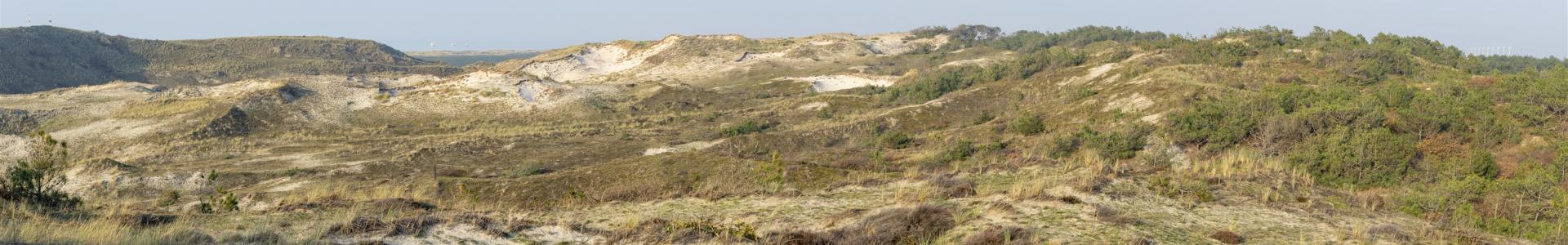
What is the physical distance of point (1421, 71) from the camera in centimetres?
3350

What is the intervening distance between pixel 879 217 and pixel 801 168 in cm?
786

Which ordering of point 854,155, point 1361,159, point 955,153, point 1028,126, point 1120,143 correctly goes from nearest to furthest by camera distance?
point 1361,159, point 1120,143, point 955,153, point 854,155, point 1028,126

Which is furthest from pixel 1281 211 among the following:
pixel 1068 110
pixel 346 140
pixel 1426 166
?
pixel 346 140

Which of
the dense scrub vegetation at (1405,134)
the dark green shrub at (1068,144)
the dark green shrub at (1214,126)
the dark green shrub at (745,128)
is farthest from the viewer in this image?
the dark green shrub at (745,128)

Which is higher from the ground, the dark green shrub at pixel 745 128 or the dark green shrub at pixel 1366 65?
the dark green shrub at pixel 1366 65

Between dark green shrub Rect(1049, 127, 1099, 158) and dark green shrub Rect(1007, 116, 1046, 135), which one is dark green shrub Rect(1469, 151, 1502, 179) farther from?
dark green shrub Rect(1007, 116, 1046, 135)

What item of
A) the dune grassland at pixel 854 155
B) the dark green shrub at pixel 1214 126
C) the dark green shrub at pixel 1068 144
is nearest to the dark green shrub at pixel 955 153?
the dune grassland at pixel 854 155

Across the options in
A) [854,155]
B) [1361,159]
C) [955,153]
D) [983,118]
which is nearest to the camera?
[1361,159]

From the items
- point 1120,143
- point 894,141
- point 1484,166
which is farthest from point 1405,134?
point 894,141

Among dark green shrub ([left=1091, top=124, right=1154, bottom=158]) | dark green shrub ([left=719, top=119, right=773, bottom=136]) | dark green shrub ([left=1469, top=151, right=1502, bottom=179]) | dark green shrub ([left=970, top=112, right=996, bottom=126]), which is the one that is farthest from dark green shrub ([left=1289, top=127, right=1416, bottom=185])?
dark green shrub ([left=719, top=119, right=773, bottom=136])

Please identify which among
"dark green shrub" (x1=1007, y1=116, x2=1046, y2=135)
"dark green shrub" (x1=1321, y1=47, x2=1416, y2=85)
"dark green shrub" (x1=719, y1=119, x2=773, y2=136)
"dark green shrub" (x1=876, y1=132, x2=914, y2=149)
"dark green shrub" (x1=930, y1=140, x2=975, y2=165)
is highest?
"dark green shrub" (x1=1321, y1=47, x2=1416, y2=85)

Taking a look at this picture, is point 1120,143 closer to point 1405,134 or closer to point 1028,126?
point 1405,134

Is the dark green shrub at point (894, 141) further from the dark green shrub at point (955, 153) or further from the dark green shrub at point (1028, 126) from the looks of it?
the dark green shrub at point (955, 153)

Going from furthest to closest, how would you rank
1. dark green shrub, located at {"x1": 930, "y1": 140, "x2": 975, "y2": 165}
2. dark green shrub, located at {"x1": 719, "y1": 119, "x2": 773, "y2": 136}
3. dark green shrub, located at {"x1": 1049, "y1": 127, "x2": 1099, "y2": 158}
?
dark green shrub, located at {"x1": 719, "y1": 119, "x2": 773, "y2": 136} → dark green shrub, located at {"x1": 930, "y1": 140, "x2": 975, "y2": 165} → dark green shrub, located at {"x1": 1049, "y1": 127, "x2": 1099, "y2": 158}
